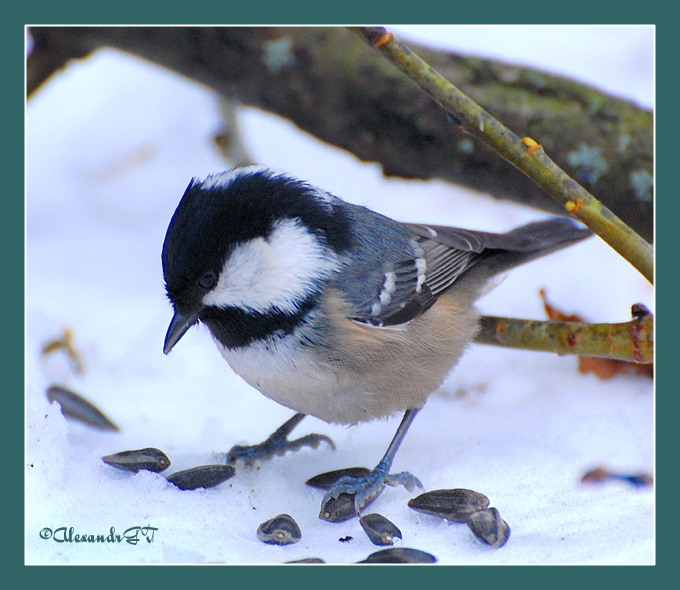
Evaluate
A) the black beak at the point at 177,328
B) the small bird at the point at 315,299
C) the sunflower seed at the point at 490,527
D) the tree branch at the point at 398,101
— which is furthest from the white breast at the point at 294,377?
the tree branch at the point at 398,101

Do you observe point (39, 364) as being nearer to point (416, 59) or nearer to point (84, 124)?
point (84, 124)

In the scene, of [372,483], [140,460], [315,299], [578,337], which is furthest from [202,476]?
[578,337]

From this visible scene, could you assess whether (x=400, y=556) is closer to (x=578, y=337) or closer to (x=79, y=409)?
(x=578, y=337)

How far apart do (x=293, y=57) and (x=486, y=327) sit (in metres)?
0.97

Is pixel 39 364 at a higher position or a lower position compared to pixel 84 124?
lower

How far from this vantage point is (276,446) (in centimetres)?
207

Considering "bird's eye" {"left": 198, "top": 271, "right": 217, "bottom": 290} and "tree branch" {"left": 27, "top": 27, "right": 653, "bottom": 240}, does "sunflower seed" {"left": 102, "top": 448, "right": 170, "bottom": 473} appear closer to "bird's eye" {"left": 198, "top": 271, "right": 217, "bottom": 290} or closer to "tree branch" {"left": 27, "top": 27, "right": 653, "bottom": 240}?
"bird's eye" {"left": 198, "top": 271, "right": 217, "bottom": 290}

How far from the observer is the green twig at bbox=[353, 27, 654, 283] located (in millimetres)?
1764

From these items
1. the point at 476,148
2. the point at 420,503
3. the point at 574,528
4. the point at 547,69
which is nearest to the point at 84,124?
the point at 476,148

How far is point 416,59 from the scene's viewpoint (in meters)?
1.77

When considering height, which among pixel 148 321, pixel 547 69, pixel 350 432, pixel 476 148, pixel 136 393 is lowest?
pixel 350 432

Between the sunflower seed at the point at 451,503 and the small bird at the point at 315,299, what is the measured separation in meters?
0.10

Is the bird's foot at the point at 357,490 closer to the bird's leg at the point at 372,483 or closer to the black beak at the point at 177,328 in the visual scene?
the bird's leg at the point at 372,483

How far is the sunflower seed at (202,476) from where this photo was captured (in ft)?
6.16
